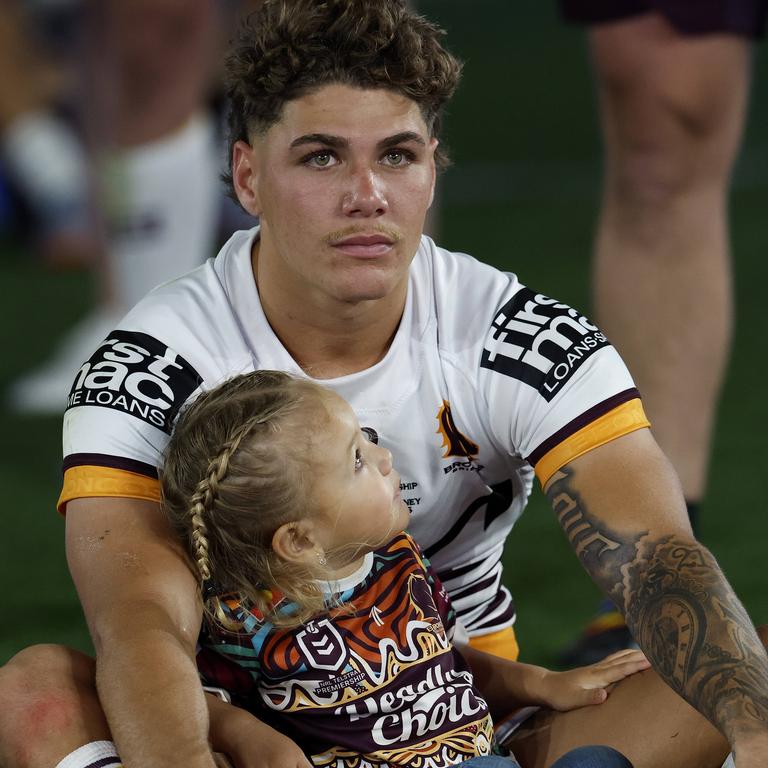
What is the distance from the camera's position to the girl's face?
220cm

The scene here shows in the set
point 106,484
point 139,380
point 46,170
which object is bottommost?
point 106,484

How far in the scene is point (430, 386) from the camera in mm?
2422

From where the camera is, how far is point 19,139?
7031 millimetres

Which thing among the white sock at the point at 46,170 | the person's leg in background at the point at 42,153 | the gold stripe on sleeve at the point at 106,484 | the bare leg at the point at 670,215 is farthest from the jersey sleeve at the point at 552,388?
the white sock at the point at 46,170

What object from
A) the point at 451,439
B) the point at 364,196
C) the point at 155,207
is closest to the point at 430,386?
the point at 451,439

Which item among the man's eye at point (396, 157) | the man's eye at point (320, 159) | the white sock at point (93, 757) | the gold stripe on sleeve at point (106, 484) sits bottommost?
the white sock at point (93, 757)

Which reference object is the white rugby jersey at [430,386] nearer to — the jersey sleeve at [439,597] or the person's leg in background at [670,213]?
the jersey sleeve at [439,597]

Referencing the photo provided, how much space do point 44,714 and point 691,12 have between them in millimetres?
1888

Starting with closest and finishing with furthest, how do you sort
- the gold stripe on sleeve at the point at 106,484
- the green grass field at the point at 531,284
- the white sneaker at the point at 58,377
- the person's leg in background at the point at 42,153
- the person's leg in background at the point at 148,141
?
1. the gold stripe on sleeve at the point at 106,484
2. the green grass field at the point at 531,284
3. the person's leg in background at the point at 148,141
4. the white sneaker at the point at 58,377
5. the person's leg in background at the point at 42,153

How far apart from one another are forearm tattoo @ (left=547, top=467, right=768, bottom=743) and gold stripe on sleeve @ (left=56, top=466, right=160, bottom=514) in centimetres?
58

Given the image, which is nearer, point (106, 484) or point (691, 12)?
point (106, 484)

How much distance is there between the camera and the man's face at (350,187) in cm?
232

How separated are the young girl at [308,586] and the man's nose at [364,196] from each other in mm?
254

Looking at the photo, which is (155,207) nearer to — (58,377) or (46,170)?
(58,377)
